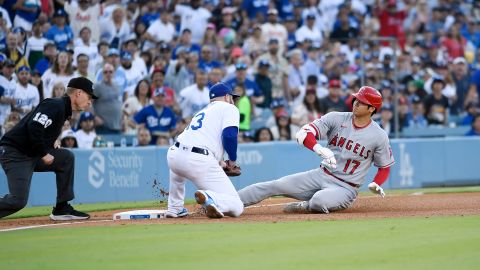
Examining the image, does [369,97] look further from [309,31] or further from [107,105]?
[309,31]

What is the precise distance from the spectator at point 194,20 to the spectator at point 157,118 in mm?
3408

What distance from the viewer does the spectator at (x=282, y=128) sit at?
60.6ft

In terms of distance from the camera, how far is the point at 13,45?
1598cm

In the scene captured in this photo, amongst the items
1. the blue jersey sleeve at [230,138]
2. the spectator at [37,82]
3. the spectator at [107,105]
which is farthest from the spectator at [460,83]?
the blue jersey sleeve at [230,138]

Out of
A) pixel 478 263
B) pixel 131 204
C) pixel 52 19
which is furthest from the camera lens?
pixel 52 19

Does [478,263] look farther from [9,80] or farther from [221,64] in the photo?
[221,64]

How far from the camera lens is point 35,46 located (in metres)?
16.7

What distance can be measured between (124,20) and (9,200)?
9.18 metres

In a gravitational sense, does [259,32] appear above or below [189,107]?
above

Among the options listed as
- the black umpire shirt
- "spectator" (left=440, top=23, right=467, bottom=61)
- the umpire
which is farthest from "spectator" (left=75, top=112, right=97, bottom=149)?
"spectator" (left=440, top=23, right=467, bottom=61)

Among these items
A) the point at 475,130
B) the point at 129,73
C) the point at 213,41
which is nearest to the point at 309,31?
the point at 213,41

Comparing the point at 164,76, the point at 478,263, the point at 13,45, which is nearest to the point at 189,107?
the point at 164,76

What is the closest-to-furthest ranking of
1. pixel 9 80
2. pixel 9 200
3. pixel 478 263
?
pixel 478 263
pixel 9 200
pixel 9 80

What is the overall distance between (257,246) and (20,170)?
141 inches
